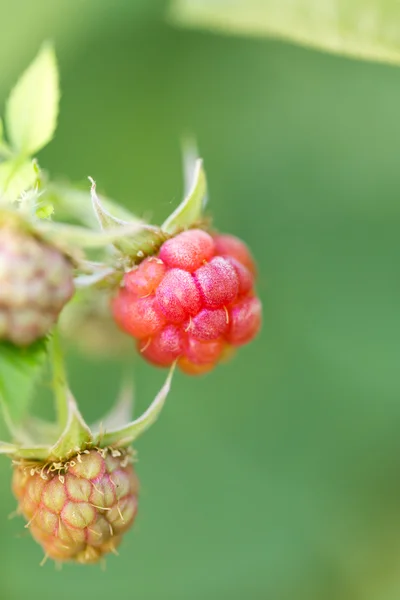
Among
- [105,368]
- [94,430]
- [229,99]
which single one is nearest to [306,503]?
[105,368]

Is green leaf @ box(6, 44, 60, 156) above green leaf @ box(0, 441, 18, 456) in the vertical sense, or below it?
above

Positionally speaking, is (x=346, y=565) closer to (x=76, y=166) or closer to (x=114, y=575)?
(x=114, y=575)

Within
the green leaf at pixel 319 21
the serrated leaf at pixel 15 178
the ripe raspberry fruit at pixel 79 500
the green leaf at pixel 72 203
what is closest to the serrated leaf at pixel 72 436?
the ripe raspberry fruit at pixel 79 500

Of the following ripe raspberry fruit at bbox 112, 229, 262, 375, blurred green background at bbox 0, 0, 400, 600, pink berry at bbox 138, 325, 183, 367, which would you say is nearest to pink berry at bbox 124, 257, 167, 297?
ripe raspberry fruit at bbox 112, 229, 262, 375

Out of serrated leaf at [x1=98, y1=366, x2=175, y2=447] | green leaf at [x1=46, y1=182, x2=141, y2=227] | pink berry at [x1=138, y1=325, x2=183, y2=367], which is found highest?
pink berry at [x1=138, y1=325, x2=183, y2=367]

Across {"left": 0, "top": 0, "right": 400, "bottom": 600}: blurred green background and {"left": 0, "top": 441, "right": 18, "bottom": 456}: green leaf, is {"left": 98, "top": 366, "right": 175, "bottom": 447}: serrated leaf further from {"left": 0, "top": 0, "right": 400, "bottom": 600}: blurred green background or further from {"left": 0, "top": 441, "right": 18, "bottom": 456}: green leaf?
{"left": 0, "top": 0, "right": 400, "bottom": 600}: blurred green background

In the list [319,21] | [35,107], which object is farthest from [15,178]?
[319,21]

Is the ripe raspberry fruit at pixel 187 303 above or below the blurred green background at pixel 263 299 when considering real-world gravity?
above

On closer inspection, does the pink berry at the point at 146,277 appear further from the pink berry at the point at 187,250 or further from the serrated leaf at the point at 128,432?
the serrated leaf at the point at 128,432
